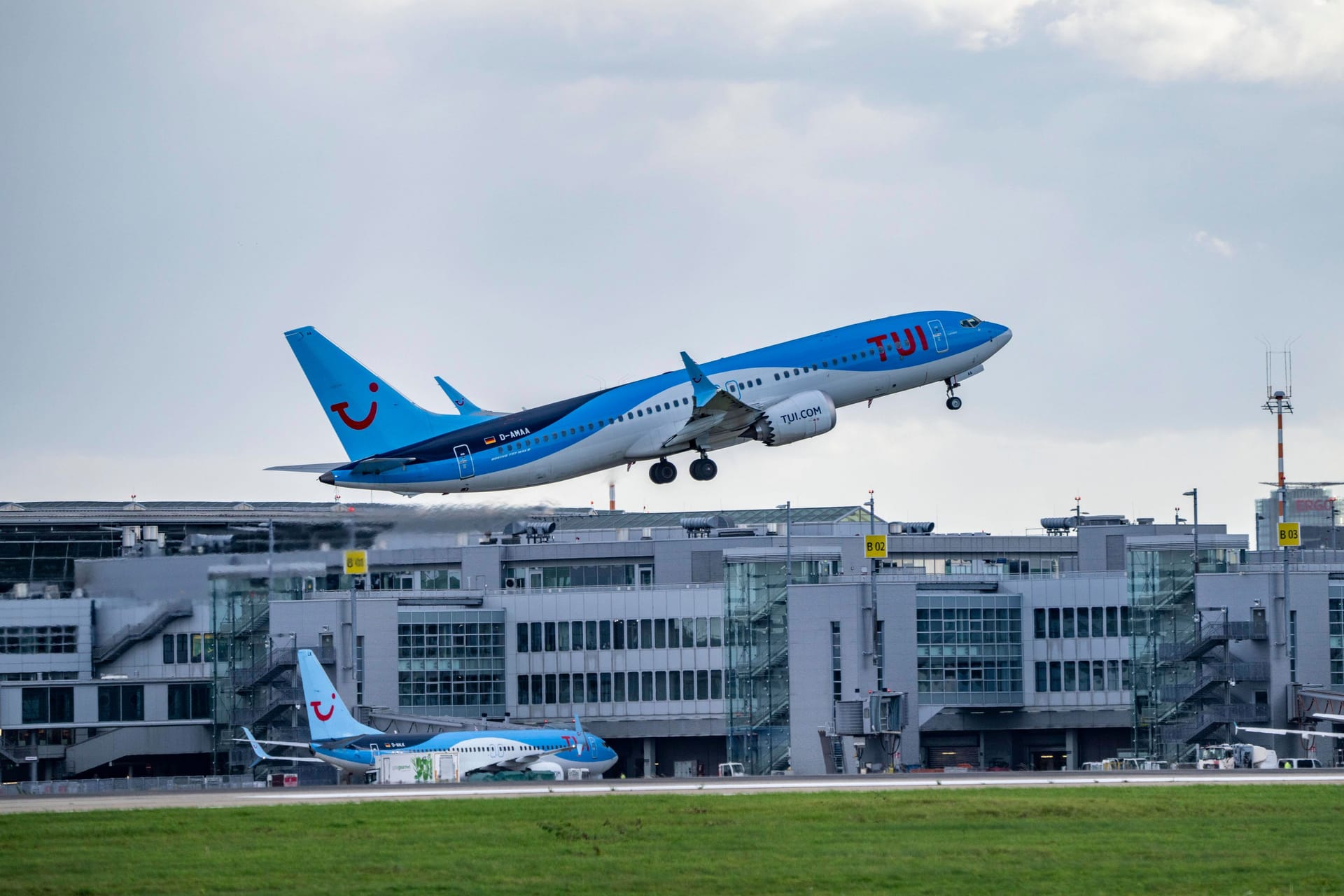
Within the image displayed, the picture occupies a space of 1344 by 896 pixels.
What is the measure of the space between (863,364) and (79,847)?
51.3m

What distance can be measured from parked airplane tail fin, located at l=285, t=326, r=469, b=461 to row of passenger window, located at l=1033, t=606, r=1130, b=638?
2191 inches

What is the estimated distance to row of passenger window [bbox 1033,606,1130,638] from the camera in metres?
134

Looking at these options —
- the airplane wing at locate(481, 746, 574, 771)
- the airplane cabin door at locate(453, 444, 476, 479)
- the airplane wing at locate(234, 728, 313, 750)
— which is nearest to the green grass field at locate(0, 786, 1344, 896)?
the airplane cabin door at locate(453, 444, 476, 479)

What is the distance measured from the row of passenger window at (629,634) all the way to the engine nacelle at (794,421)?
4382cm

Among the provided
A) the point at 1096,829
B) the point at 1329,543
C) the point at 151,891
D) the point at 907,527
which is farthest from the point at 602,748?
the point at 1329,543

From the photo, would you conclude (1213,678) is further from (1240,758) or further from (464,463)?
(464,463)

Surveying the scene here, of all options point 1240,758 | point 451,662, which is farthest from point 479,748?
point 1240,758

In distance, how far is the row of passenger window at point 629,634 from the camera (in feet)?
458

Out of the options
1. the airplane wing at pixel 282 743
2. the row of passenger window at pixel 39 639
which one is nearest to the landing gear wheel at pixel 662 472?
the airplane wing at pixel 282 743

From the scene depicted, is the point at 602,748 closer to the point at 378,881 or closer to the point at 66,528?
the point at 378,881

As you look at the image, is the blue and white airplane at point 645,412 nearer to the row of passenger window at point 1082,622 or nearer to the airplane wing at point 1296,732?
the airplane wing at point 1296,732

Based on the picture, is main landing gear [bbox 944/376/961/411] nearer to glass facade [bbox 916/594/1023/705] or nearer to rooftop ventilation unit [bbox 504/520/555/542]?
glass facade [bbox 916/594/1023/705]

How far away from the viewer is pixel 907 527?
7318 inches

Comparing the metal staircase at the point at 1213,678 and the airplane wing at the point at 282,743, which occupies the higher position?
the metal staircase at the point at 1213,678
